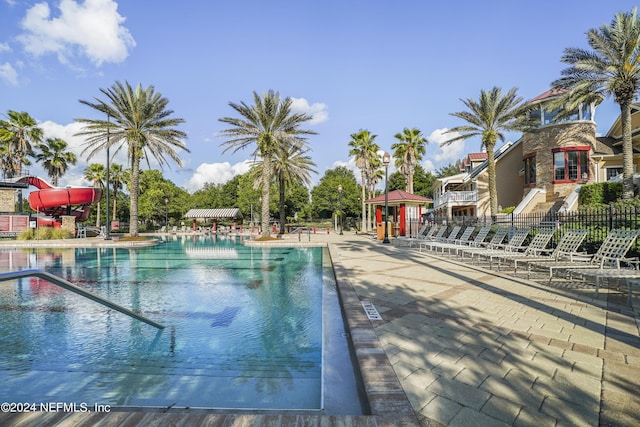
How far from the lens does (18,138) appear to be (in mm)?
32375

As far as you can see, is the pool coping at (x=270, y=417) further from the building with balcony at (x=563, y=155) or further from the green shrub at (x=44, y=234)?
the green shrub at (x=44, y=234)

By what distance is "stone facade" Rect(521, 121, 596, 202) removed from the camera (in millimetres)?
21906

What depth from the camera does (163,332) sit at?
5160 mm

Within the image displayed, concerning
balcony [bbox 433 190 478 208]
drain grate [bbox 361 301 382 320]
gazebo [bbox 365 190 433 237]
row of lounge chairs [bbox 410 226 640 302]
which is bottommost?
drain grate [bbox 361 301 382 320]

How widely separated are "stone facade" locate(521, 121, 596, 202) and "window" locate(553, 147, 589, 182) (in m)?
0.26

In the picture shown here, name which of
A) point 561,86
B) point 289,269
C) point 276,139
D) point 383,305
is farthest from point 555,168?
point 383,305

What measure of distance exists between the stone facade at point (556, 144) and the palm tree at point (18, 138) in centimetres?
4499

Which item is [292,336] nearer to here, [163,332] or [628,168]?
[163,332]

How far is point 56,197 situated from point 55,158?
10007 millimetres

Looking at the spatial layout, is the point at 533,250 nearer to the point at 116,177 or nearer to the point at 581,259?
the point at 581,259

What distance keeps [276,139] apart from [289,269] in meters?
13.4

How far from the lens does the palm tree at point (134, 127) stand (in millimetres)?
22109

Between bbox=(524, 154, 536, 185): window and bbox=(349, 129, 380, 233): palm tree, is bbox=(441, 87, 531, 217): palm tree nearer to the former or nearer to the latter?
bbox=(524, 154, 536, 185): window

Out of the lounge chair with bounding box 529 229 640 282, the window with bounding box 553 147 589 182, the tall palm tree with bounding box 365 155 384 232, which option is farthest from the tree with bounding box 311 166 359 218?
the lounge chair with bounding box 529 229 640 282
